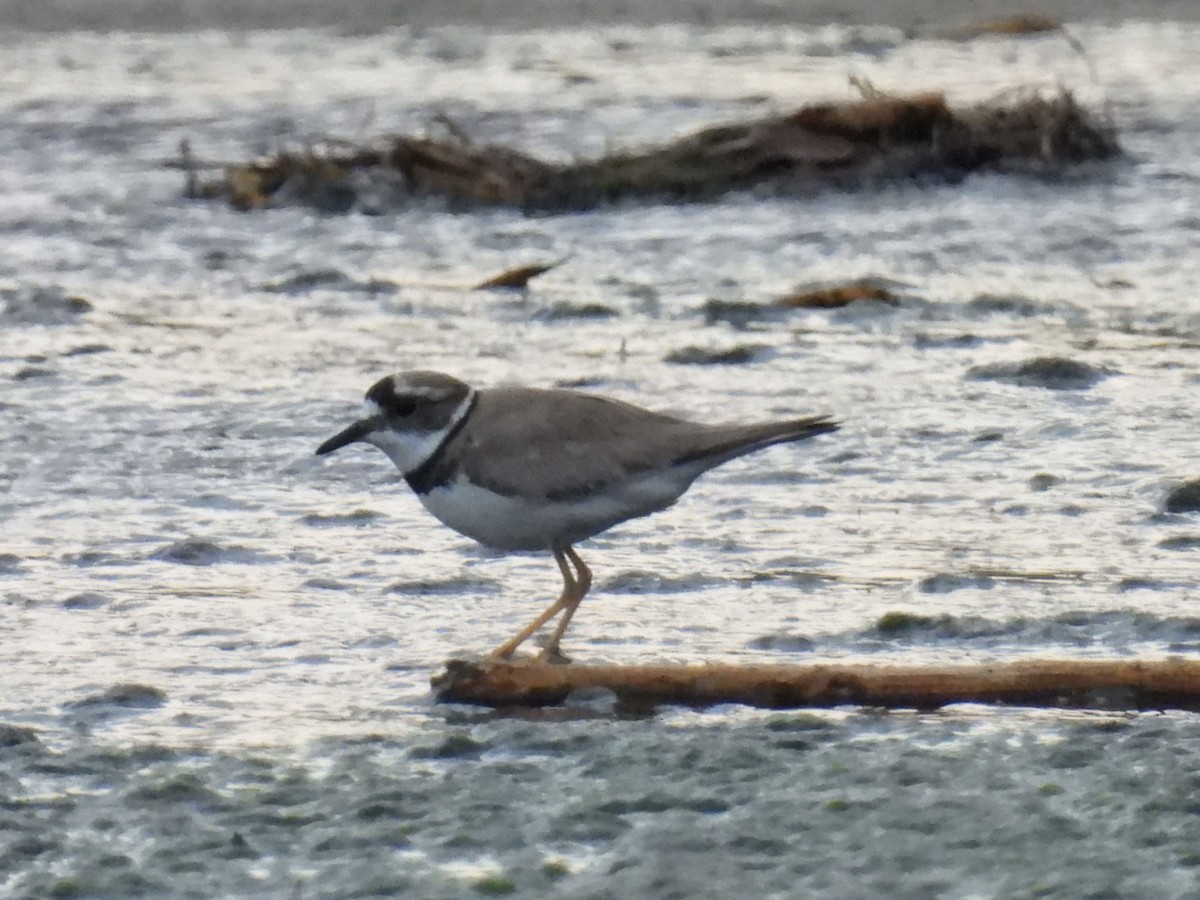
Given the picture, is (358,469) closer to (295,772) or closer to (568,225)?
(295,772)

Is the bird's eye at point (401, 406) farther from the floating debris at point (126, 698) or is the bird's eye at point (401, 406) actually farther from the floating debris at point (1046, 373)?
the floating debris at point (1046, 373)

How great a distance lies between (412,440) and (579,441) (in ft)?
1.14

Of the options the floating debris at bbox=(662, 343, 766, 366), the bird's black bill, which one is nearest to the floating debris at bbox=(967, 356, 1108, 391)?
the floating debris at bbox=(662, 343, 766, 366)

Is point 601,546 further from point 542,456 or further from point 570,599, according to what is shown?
point 542,456

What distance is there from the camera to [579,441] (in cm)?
472

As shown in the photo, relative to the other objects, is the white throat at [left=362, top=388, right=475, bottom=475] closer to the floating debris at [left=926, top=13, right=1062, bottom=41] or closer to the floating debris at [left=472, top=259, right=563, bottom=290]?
the floating debris at [left=472, top=259, right=563, bottom=290]

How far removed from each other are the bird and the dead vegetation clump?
5496mm

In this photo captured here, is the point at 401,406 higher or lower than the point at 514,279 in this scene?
higher

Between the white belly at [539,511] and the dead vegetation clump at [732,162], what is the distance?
5.64m

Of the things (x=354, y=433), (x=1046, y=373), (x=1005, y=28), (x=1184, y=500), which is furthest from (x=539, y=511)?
(x=1005, y=28)

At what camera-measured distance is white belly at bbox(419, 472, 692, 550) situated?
4.59 metres

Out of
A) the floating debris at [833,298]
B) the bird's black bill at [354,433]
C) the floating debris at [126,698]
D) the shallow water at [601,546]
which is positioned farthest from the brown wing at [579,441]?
the floating debris at [833,298]

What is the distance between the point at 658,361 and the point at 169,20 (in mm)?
9422

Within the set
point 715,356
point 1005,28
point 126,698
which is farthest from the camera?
point 1005,28
